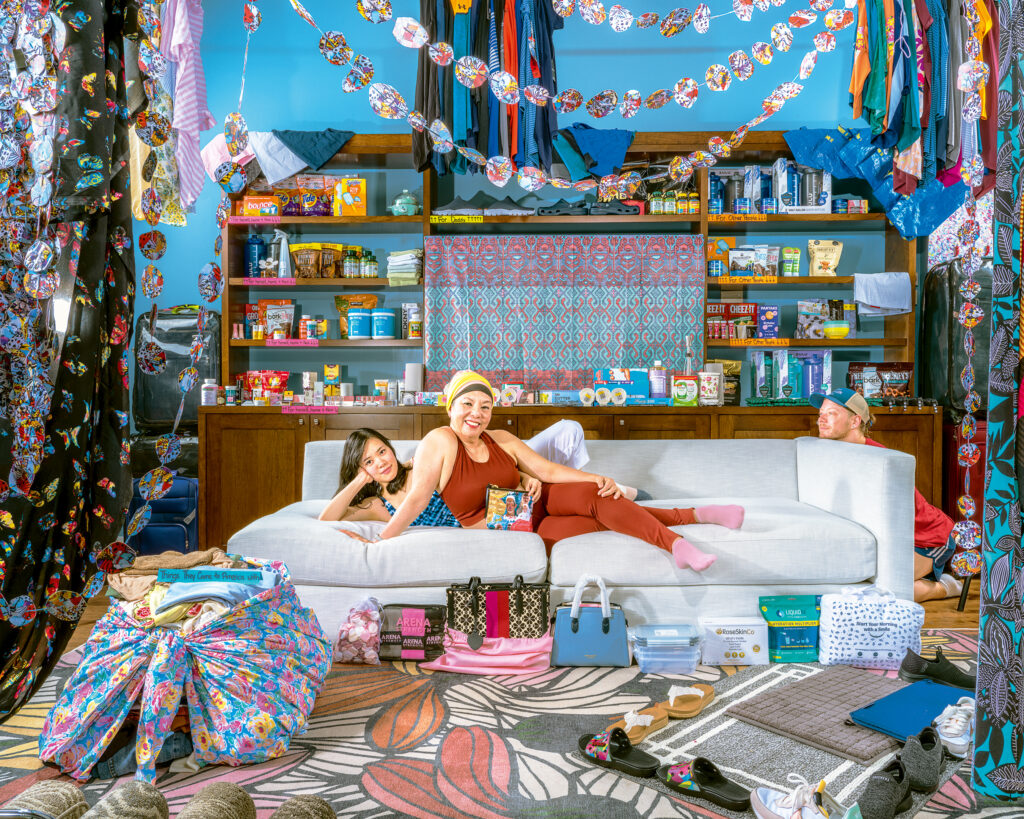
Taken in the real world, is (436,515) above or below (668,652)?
above

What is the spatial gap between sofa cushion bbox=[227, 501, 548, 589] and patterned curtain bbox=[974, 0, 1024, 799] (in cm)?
164

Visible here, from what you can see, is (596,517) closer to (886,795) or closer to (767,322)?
(886,795)

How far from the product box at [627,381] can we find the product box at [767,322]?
0.79m

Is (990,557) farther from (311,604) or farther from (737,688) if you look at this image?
(311,604)

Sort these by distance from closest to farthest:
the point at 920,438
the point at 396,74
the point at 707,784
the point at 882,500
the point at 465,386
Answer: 1. the point at 707,784
2. the point at 882,500
3. the point at 465,386
4. the point at 920,438
5. the point at 396,74

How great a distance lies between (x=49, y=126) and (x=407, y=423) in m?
3.30

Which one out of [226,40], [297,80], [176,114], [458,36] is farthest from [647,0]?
[176,114]

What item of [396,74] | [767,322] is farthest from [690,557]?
[396,74]

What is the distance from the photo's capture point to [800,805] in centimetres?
153

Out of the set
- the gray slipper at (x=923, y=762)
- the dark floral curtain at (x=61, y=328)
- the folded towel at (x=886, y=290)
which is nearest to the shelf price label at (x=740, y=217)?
the folded towel at (x=886, y=290)

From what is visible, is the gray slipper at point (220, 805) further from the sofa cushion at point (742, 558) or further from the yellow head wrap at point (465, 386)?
the yellow head wrap at point (465, 386)

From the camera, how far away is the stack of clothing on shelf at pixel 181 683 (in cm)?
179

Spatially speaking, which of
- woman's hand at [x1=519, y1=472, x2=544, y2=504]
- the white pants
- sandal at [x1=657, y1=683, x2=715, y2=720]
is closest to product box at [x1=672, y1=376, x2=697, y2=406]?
the white pants

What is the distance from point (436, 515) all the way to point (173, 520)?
6.88ft
